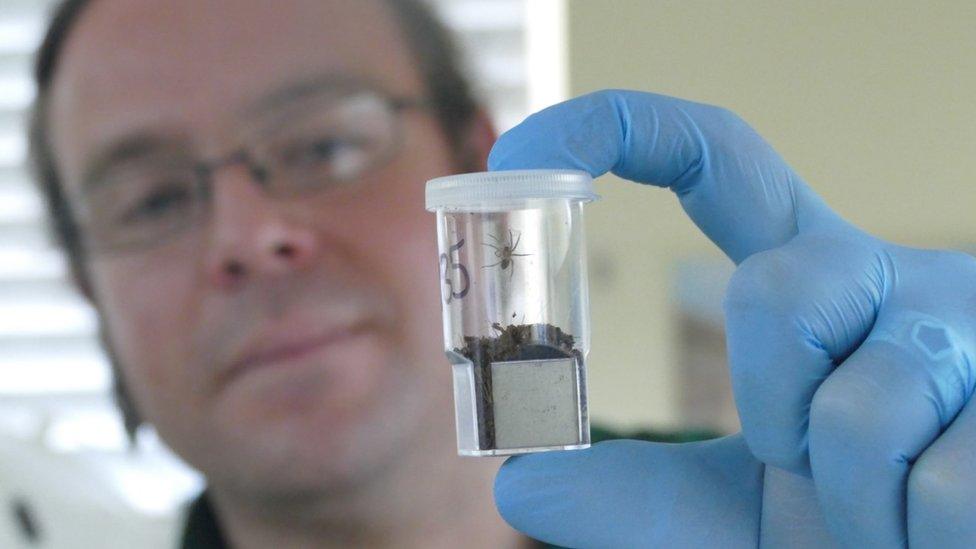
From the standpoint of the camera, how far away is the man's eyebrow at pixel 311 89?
167 cm

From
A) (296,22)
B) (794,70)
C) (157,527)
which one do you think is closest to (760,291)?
(296,22)

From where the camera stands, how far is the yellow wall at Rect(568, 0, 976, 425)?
2191 mm

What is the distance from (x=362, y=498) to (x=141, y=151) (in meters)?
0.67

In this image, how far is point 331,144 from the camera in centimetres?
167

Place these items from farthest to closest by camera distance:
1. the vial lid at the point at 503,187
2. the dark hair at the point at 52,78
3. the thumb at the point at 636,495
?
the dark hair at the point at 52,78, the thumb at the point at 636,495, the vial lid at the point at 503,187

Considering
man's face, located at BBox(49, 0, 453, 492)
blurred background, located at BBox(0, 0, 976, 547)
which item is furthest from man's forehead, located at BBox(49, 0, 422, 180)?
blurred background, located at BBox(0, 0, 976, 547)

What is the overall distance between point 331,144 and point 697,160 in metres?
0.79

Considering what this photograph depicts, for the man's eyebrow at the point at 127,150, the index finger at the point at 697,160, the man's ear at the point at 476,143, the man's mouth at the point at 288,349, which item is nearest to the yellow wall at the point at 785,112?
the man's ear at the point at 476,143

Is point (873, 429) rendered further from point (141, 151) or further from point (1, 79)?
point (1, 79)

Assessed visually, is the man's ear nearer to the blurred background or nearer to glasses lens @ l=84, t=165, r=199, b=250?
the blurred background

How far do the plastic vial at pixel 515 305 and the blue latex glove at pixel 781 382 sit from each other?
0.41 ft

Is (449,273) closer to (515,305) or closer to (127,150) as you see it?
(515,305)

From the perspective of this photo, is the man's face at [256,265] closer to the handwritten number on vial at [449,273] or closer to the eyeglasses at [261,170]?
the eyeglasses at [261,170]

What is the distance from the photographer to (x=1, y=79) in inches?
70.1
